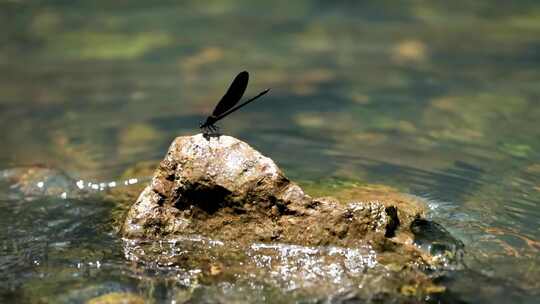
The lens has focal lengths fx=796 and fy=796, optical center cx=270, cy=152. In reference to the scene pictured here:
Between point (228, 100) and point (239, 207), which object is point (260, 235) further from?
point (228, 100)

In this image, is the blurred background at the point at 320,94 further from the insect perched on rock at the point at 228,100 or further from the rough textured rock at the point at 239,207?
the insect perched on rock at the point at 228,100

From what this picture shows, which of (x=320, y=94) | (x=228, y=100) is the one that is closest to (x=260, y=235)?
(x=228, y=100)

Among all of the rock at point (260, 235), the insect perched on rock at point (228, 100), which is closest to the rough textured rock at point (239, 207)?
the rock at point (260, 235)

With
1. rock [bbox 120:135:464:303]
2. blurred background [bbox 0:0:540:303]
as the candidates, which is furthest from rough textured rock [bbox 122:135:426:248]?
blurred background [bbox 0:0:540:303]

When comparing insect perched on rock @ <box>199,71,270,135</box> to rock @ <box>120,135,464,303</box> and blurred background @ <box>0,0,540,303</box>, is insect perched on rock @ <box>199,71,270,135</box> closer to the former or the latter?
rock @ <box>120,135,464,303</box>

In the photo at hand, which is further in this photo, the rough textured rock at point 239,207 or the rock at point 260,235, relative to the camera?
the rough textured rock at point 239,207

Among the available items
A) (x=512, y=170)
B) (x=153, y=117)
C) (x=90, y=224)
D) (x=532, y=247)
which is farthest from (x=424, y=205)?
(x=153, y=117)

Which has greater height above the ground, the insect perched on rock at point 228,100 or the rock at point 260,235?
the insect perched on rock at point 228,100
